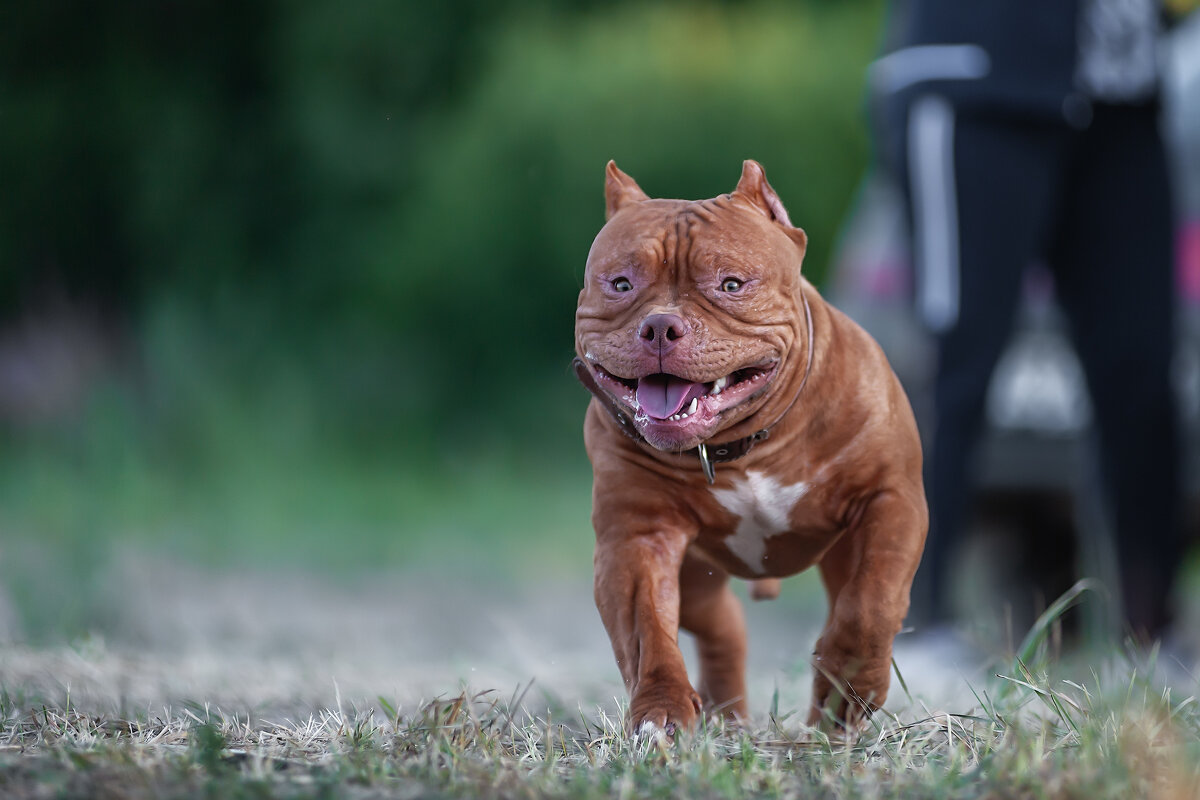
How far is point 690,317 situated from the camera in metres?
1.78

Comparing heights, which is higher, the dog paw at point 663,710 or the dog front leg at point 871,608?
the dog front leg at point 871,608

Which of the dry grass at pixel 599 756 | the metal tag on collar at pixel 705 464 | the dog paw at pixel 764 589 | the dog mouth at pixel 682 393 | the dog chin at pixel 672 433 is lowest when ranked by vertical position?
the dry grass at pixel 599 756

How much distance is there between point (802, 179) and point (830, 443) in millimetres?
6442

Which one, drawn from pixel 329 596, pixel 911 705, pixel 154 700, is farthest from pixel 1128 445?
pixel 329 596

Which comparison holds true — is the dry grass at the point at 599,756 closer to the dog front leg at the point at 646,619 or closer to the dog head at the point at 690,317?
the dog front leg at the point at 646,619

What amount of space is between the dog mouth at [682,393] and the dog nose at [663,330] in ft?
0.17

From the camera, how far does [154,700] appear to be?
7.93ft

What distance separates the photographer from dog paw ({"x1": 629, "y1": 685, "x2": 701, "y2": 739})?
1.76 m

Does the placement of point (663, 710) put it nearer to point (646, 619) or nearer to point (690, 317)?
point (646, 619)

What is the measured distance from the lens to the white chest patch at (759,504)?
1942 millimetres

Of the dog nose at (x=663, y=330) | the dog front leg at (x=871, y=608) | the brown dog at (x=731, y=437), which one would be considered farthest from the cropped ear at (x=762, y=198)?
the dog front leg at (x=871, y=608)

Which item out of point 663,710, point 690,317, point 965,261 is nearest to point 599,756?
point 663,710

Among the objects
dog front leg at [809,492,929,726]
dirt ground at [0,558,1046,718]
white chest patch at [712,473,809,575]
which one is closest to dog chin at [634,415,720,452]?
white chest patch at [712,473,809,575]

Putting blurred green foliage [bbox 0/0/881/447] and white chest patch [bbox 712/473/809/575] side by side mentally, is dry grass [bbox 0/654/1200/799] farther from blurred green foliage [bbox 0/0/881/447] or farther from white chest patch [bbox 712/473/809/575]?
blurred green foliage [bbox 0/0/881/447]
